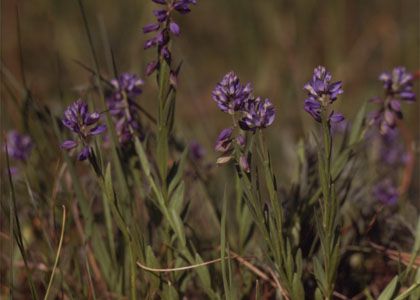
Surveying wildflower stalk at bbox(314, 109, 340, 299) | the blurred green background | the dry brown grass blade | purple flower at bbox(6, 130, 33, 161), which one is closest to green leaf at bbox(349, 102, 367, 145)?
the dry brown grass blade

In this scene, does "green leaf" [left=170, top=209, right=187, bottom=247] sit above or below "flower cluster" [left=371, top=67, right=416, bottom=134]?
Answer: below

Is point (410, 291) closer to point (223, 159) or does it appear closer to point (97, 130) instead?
point (223, 159)

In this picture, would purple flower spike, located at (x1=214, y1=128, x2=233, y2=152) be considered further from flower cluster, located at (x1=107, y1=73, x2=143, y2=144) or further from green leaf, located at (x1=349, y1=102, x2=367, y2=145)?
green leaf, located at (x1=349, y1=102, x2=367, y2=145)

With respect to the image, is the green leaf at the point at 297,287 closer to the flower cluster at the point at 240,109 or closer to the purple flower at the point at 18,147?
the flower cluster at the point at 240,109

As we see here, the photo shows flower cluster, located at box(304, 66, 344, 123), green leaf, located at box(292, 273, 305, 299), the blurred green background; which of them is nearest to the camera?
flower cluster, located at box(304, 66, 344, 123)

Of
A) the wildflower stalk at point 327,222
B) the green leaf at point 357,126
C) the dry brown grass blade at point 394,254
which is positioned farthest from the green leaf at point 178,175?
the dry brown grass blade at point 394,254

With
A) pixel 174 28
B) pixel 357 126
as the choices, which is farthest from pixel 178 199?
pixel 357 126

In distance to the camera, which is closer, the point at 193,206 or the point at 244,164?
the point at 244,164
